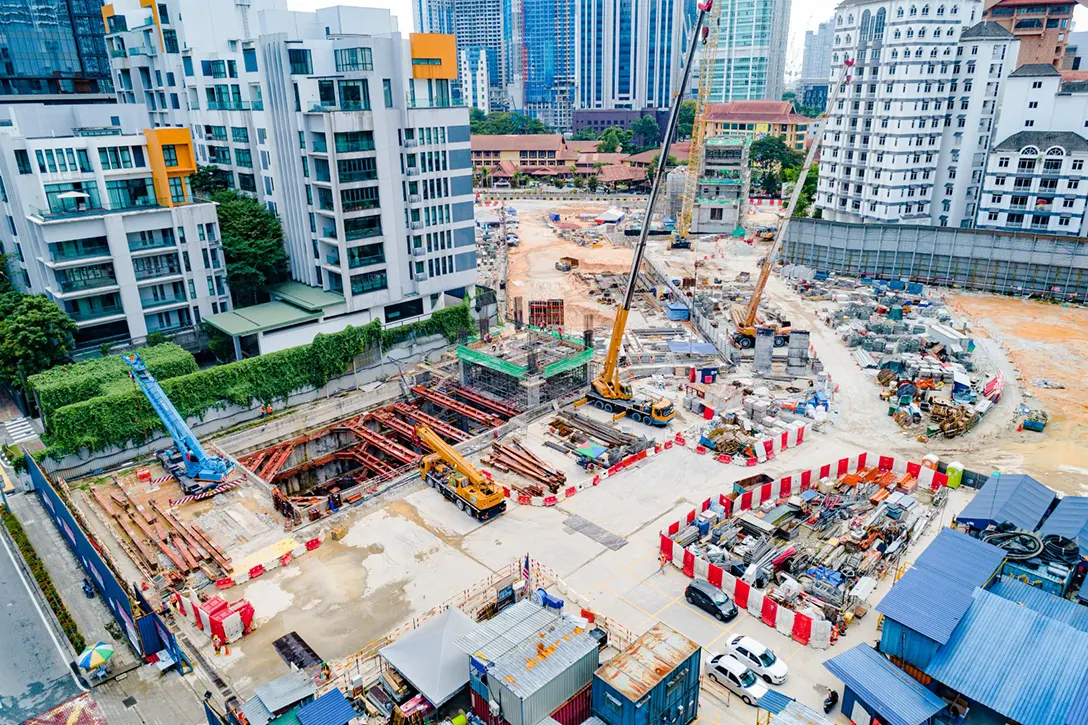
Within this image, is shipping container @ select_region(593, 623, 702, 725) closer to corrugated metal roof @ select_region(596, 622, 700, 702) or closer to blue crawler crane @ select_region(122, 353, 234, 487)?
corrugated metal roof @ select_region(596, 622, 700, 702)

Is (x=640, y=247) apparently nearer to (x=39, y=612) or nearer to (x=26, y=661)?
(x=39, y=612)

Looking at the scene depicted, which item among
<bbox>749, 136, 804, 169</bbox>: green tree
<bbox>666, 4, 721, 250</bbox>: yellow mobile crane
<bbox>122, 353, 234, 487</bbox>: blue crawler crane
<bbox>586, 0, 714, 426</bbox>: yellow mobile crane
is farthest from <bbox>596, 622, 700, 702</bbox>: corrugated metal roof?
<bbox>749, 136, 804, 169</bbox>: green tree

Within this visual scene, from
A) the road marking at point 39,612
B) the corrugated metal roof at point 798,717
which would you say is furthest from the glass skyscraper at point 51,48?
the corrugated metal roof at point 798,717

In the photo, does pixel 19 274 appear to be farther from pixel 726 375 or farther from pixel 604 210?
pixel 604 210

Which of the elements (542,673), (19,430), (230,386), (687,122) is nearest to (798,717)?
(542,673)

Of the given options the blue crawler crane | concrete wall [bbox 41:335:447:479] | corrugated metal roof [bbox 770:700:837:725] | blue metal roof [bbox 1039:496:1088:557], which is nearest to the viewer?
corrugated metal roof [bbox 770:700:837:725]
